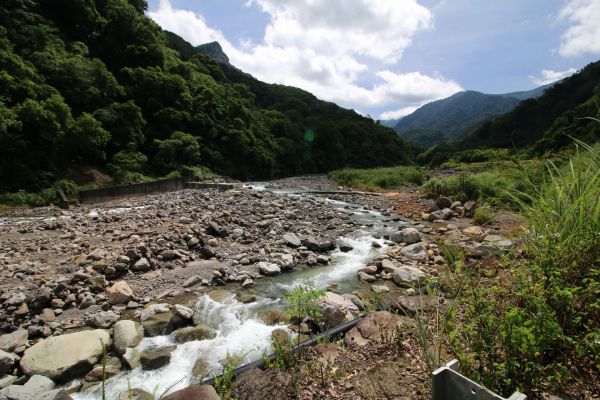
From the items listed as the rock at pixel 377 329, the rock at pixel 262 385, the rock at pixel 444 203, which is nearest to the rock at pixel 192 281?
the rock at pixel 262 385

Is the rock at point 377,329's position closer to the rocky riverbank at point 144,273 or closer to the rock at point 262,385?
the rocky riverbank at point 144,273

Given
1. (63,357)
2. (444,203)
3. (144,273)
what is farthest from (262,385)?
(444,203)

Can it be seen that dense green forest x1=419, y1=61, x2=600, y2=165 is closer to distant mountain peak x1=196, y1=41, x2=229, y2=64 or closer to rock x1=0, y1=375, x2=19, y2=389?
rock x1=0, y1=375, x2=19, y2=389

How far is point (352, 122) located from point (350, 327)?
74705 millimetres

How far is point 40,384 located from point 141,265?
3233mm

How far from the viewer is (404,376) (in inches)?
96.0

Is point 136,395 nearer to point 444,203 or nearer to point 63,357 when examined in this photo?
point 63,357

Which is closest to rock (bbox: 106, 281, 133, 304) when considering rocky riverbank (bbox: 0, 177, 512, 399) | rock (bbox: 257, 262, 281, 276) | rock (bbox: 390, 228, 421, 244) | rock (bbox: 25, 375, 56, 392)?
rocky riverbank (bbox: 0, 177, 512, 399)

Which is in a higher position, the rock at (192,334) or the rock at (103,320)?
the rock at (103,320)

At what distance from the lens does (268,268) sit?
22.5ft

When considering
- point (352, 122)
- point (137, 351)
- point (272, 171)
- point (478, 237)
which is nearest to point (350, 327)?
point (137, 351)

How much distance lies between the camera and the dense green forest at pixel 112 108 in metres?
17.5

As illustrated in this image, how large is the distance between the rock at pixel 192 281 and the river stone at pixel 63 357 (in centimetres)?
200

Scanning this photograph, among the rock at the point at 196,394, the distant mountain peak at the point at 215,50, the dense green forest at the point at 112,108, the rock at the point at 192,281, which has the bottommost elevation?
the rock at the point at 192,281
